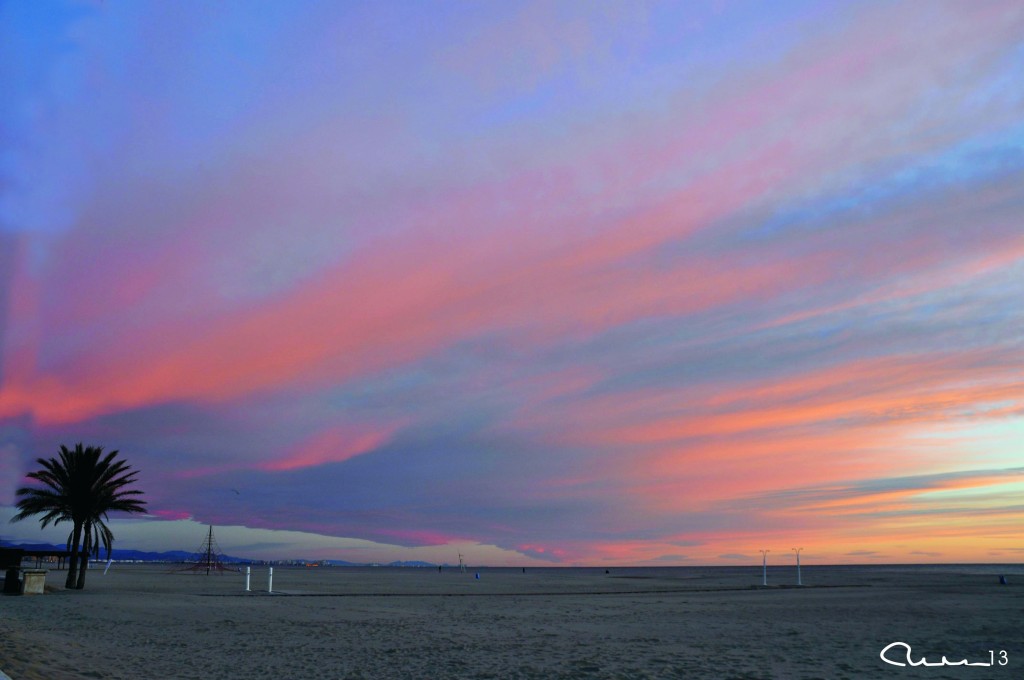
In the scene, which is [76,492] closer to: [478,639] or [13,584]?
[13,584]

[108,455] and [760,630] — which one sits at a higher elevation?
[108,455]

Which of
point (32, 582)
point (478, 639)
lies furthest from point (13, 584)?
point (478, 639)

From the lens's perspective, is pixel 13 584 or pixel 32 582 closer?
pixel 13 584

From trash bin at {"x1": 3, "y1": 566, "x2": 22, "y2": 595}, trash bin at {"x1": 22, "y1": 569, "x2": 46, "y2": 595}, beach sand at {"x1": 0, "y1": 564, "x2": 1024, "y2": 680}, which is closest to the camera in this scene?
beach sand at {"x1": 0, "y1": 564, "x2": 1024, "y2": 680}

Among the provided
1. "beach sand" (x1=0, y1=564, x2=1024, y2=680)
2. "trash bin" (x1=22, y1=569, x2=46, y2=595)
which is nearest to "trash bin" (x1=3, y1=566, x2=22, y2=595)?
"trash bin" (x1=22, y1=569, x2=46, y2=595)

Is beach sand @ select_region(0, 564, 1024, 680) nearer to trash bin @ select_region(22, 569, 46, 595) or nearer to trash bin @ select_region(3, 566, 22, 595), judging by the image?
trash bin @ select_region(22, 569, 46, 595)

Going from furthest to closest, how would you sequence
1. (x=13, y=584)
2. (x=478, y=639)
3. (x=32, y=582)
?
(x=32, y=582) → (x=13, y=584) → (x=478, y=639)

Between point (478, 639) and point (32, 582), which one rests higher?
point (32, 582)

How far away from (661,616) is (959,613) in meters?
15.7

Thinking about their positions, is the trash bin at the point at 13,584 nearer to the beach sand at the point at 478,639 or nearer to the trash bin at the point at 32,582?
the trash bin at the point at 32,582

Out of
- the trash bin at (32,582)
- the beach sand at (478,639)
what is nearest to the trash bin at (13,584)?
the trash bin at (32,582)

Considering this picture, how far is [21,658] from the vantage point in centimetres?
1609

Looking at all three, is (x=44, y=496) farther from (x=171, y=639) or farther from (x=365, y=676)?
(x=365, y=676)

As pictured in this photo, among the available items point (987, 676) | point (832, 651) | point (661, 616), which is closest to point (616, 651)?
point (832, 651)
